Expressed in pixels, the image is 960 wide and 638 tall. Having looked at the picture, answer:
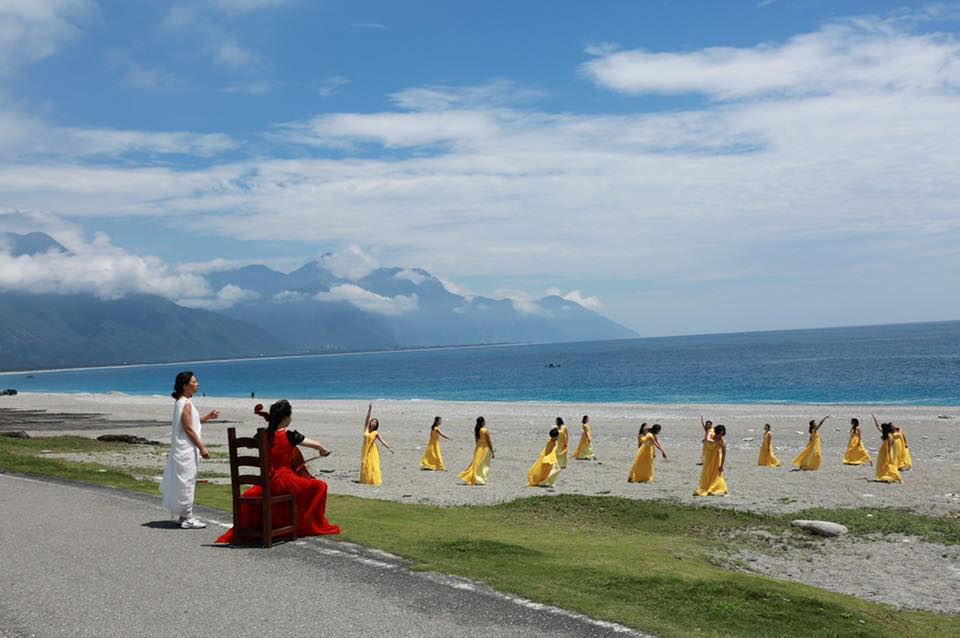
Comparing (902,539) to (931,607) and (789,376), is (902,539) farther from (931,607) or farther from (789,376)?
(789,376)

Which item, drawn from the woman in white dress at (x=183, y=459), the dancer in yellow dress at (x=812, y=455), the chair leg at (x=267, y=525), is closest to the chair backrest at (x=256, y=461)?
the chair leg at (x=267, y=525)

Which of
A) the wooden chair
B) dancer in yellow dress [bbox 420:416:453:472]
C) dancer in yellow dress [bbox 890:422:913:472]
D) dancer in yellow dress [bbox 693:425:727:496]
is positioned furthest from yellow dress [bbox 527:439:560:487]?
the wooden chair

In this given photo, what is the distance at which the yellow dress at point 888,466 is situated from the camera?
23250mm

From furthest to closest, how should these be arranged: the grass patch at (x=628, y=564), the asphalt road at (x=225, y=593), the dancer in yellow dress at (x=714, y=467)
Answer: the dancer in yellow dress at (x=714, y=467) < the grass patch at (x=628, y=564) < the asphalt road at (x=225, y=593)

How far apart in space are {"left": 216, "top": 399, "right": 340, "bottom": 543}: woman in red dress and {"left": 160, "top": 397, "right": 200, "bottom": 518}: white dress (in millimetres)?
1144

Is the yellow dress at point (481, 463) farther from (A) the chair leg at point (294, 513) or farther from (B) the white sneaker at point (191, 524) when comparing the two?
(A) the chair leg at point (294, 513)

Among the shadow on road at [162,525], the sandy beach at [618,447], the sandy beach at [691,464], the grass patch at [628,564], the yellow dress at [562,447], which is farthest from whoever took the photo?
the yellow dress at [562,447]

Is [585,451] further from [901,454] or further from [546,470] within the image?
[901,454]

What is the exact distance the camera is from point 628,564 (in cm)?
1055

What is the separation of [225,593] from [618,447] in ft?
98.4

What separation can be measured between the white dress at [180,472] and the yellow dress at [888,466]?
1921 cm

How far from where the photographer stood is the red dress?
10.6 m

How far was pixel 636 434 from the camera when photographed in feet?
142

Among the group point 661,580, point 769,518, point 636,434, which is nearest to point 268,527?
point 661,580
